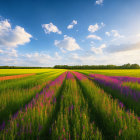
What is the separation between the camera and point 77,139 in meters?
1.29

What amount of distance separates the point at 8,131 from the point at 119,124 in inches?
97.7

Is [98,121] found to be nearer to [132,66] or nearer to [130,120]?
[130,120]

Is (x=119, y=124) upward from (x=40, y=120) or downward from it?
downward

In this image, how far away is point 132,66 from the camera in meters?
97.1

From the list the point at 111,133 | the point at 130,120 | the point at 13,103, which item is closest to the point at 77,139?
the point at 111,133

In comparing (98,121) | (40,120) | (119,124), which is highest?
(40,120)

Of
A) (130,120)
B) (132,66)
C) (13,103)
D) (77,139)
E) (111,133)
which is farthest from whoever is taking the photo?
(132,66)

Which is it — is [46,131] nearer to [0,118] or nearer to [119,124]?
[0,118]

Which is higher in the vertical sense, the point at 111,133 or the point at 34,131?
the point at 34,131

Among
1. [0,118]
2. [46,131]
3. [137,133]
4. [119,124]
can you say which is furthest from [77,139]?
[0,118]

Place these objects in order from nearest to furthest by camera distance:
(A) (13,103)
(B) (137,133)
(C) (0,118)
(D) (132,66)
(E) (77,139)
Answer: (E) (77,139)
(B) (137,133)
(C) (0,118)
(A) (13,103)
(D) (132,66)

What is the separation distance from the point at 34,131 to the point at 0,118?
4.26 ft

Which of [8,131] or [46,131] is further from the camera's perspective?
[46,131]

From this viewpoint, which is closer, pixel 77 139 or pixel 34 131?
pixel 77 139
